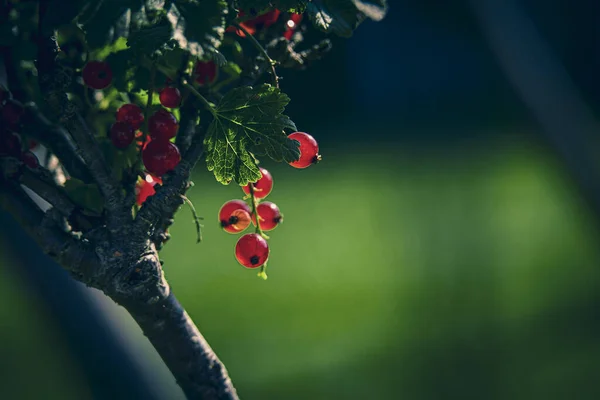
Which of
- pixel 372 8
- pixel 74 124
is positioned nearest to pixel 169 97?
pixel 74 124

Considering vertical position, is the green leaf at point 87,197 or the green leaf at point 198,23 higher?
the green leaf at point 198,23

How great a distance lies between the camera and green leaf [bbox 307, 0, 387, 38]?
3.88 feet

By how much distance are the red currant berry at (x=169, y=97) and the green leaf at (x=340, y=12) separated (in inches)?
13.8

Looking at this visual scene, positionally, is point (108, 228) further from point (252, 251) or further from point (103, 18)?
point (103, 18)

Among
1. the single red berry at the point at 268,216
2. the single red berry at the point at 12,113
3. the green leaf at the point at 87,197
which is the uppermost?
the single red berry at the point at 12,113

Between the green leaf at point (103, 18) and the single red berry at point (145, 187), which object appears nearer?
the green leaf at point (103, 18)

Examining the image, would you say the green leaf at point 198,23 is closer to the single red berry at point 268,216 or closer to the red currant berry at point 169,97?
the red currant berry at point 169,97

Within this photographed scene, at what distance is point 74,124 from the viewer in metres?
1.31

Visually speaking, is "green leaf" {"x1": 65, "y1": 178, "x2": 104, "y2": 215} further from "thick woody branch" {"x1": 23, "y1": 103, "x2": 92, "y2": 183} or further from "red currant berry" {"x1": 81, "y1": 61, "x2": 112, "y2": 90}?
"red currant berry" {"x1": 81, "y1": 61, "x2": 112, "y2": 90}

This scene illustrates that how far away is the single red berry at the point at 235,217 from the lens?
1611 mm

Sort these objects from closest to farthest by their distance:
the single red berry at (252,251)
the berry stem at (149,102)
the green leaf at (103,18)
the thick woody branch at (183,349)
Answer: the green leaf at (103,18) < the berry stem at (149,102) < the thick woody branch at (183,349) < the single red berry at (252,251)

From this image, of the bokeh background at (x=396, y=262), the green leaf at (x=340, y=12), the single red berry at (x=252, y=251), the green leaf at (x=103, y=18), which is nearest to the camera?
the green leaf at (x=103, y=18)

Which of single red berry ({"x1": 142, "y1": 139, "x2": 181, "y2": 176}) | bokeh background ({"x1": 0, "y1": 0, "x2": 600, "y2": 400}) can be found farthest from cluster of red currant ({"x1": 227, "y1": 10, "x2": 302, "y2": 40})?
bokeh background ({"x1": 0, "y1": 0, "x2": 600, "y2": 400})

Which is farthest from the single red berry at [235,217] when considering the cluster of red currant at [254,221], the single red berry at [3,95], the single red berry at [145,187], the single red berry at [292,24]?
the single red berry at [3,95]
